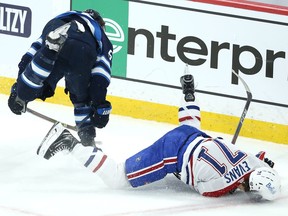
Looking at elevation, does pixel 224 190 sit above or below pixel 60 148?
below

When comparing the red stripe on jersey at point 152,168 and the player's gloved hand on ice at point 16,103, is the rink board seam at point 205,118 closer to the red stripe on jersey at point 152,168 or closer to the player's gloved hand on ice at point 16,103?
the player's gloved hand on ice at point 16,103

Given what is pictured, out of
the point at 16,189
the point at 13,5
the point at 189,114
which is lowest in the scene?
the point at 16,189

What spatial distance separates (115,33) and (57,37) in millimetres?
1535

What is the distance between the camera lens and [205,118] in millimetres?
6602

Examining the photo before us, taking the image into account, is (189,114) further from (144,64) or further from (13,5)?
(13,5)

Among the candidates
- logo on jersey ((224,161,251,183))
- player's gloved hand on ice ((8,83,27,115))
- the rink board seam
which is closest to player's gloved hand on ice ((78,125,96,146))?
Result: player's gloved hand on ice ((8,83,27,115))

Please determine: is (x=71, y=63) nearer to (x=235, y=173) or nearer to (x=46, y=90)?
(x=46, y=90)

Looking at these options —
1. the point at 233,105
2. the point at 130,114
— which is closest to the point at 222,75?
the point at 233,105

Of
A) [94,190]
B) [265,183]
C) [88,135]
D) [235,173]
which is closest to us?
[265,183]

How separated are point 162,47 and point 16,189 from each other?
1679 mm

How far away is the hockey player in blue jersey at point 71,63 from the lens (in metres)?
5.40

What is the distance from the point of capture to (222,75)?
650cm

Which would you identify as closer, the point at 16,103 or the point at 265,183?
the point at 265,183

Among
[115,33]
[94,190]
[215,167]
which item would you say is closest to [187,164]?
[215,167]
